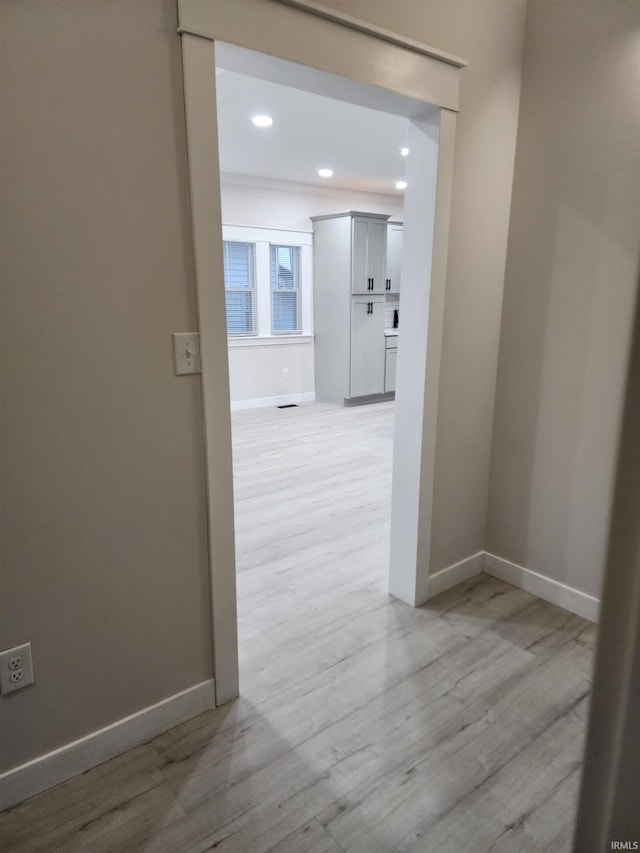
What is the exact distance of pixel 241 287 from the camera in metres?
6.10

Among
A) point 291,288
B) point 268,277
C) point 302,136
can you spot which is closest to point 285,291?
point 291,288

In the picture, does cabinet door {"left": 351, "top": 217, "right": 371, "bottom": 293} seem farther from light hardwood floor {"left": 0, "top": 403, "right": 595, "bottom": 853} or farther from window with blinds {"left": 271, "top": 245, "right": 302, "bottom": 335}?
light hardwood floor {"left": 0, "top": 403, "right": 595, "bottom": 853}

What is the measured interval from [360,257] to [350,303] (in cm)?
56

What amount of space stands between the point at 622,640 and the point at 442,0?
7.17ft

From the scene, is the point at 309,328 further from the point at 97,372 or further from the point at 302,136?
the point at 97,372

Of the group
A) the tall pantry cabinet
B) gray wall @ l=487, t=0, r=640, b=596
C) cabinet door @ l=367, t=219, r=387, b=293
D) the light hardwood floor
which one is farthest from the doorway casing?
cabinet door @ l=367, t=219, r=387, b=293

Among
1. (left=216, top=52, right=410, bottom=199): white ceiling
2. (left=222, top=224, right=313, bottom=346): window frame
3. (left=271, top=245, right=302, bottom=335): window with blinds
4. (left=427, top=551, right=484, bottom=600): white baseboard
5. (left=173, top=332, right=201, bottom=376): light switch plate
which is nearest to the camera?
(left=173, top=332, right=201, bottom=376): light switch plate

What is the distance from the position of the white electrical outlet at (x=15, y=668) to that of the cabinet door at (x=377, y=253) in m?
5.66

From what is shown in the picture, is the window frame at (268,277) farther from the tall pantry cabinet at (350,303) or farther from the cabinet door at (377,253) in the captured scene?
the cabinet door at (377,253)

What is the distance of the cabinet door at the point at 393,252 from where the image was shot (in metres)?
6.75

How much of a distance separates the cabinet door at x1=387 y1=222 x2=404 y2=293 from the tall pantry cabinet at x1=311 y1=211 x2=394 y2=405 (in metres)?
0.37

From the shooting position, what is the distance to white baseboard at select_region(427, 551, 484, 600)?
2.38 m

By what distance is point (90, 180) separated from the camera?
1.25m

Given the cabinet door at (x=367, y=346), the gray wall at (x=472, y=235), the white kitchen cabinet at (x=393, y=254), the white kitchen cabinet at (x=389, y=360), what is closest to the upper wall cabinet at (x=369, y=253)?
the cabinet door at (x=367, y=346)
